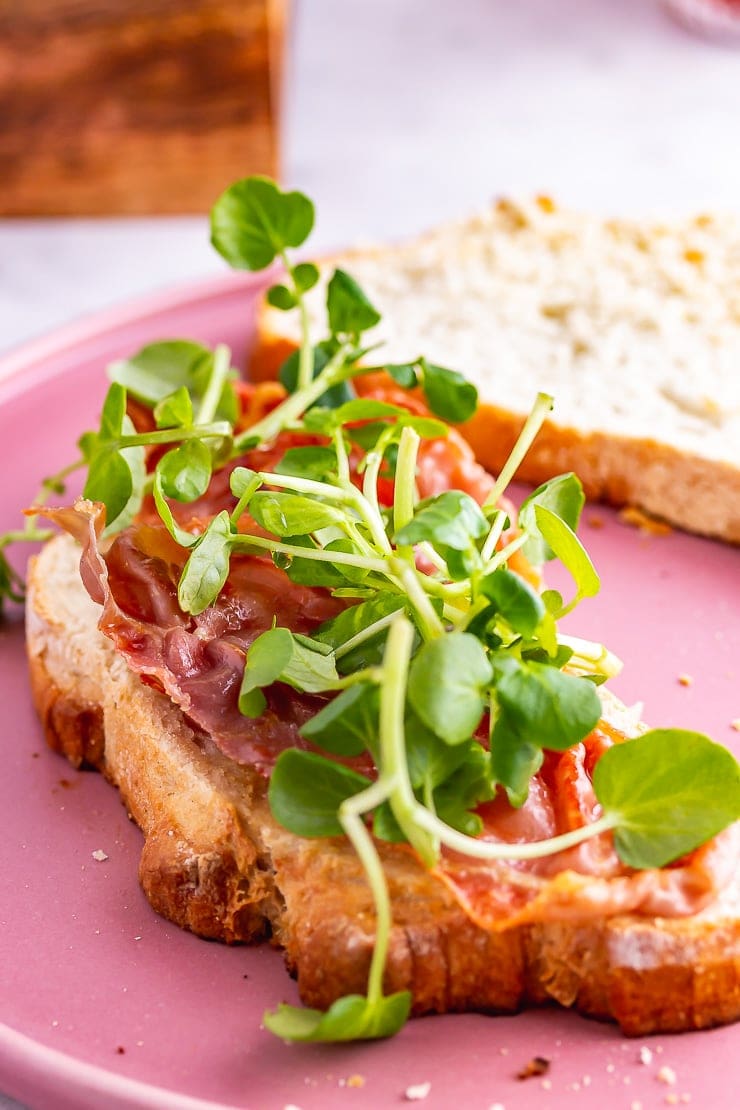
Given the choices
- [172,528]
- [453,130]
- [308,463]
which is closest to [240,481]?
[172,528]

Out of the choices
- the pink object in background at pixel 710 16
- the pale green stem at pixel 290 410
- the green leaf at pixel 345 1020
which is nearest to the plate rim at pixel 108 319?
the pale green stem at pixel 290 410

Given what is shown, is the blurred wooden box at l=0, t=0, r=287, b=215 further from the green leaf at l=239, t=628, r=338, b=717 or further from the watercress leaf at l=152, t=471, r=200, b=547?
the green leaf at l=239, t=628, r=338, b=717

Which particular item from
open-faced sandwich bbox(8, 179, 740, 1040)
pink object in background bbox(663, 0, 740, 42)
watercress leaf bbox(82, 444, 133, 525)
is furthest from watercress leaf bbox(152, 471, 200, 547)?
pink object in background bbox(663, 0, 740, 42)

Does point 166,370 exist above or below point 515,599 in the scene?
below

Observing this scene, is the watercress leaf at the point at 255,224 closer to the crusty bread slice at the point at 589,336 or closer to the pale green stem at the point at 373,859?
the crusty bread slice at the point at 589,336

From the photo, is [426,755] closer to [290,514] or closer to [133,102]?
[290,514]

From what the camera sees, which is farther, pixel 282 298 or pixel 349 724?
pixel 282 298
